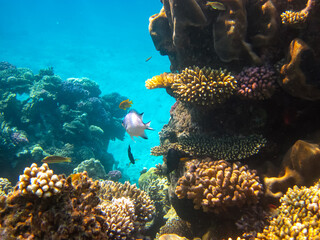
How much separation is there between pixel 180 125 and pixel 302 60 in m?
3.23

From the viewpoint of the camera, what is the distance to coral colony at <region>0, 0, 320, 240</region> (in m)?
2.23

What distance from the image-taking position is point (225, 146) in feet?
14.0

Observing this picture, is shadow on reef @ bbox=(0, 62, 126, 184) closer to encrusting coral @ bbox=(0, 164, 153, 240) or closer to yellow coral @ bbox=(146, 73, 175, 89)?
yellow coral @ bbox=(146, 73, 175, 89)

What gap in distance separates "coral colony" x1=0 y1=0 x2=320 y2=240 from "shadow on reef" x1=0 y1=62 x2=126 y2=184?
8345mm

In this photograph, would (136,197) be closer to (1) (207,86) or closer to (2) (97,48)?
(1) (207,86)

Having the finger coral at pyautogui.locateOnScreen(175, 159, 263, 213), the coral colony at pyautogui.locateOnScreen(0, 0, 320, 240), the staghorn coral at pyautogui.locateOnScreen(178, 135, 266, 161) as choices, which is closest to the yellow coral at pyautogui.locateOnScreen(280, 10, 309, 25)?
the coral colony at pyautogui.locateOnScreen(0, 0, 320, 240)

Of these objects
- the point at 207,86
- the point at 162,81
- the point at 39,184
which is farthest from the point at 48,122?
the point at 39,184

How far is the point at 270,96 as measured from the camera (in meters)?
3.96

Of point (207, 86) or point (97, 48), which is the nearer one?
point (207, 86)

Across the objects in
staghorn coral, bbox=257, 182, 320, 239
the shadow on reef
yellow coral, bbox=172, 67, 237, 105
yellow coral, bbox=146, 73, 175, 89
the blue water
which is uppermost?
the blue water

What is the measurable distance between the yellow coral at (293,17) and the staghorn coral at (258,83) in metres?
0.96

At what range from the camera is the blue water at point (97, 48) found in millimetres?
35344

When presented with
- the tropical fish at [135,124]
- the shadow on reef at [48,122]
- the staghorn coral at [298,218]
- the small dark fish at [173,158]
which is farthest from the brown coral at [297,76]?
the shadow on reef at [48,122]

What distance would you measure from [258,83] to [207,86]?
1.07m
